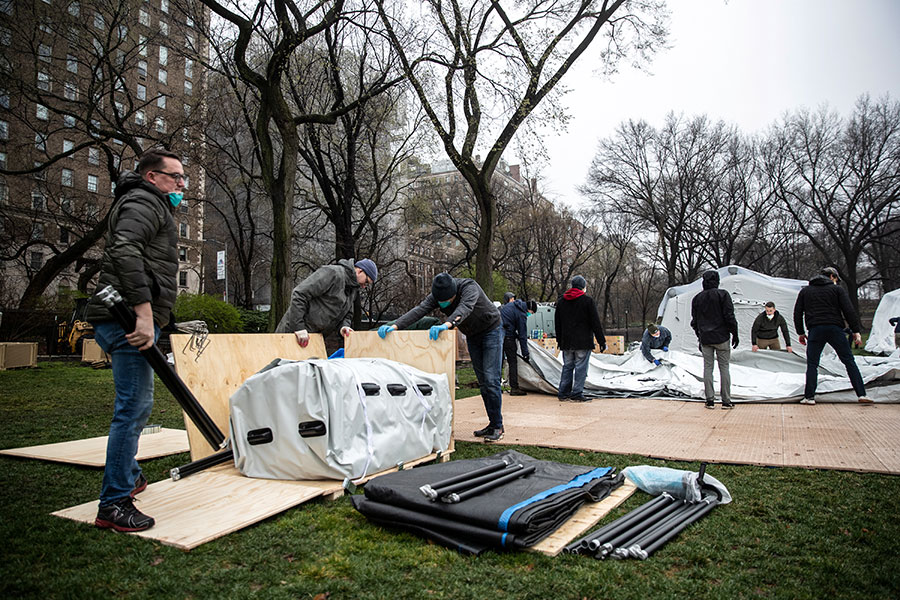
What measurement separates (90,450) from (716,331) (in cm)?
796

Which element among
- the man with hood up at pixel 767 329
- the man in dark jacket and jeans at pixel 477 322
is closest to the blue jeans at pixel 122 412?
the man in dark jacket and jeans at pixel 477 322

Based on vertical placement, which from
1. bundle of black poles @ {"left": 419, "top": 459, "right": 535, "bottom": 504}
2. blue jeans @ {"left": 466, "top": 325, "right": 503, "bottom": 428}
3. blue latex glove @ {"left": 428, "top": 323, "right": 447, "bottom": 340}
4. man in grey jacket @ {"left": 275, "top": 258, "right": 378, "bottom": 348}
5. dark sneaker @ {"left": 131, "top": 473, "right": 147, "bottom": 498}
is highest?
man in grey jacket @ {"left": 275, "top": 258, "right": 378, "bottom": 348}

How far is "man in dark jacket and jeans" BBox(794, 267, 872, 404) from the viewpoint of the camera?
8.05 meters

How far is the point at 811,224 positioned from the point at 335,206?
29.0 meters

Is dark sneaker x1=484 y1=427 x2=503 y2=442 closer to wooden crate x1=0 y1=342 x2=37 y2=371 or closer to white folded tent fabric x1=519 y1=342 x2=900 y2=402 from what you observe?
white folded tent fabric x1=519 y1=342 x2=900 y2=402

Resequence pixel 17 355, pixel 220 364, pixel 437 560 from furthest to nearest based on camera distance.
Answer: pixel 17 355
pixel 220 364
pixel 437 560

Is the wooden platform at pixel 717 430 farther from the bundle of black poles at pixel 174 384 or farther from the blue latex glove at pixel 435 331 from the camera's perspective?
the bundle of black poles at pixel 174 384

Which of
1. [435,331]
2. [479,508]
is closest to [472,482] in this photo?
[479,508]

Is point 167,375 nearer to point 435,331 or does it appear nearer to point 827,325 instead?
point 435,331

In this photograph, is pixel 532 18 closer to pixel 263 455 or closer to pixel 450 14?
pixel 450 14

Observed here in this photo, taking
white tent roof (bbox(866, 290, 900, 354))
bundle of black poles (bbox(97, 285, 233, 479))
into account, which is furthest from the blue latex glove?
white tent roof (bbox(866, 290, 900, 354))

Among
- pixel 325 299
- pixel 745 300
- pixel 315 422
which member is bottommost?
pixel 315 422

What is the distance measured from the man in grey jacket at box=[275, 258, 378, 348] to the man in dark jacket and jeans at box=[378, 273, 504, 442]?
22.1 inches

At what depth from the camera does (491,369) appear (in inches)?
239
